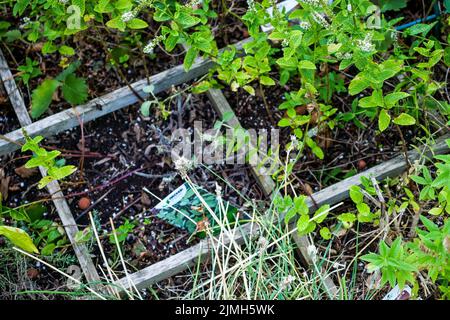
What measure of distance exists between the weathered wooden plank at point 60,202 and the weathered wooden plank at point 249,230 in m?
0.16

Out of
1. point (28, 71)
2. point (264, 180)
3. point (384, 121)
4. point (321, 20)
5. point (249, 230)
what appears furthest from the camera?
point (28, 71)

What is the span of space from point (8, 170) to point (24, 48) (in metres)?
0.60

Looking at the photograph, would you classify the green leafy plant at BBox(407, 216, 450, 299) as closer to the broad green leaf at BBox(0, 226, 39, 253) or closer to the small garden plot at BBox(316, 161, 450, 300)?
the small garden plot at BBox(316, 161, 450, 300)

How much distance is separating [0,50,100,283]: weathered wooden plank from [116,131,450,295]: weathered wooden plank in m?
0.16

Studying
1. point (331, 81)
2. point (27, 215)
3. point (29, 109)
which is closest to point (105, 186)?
point (27, 215)

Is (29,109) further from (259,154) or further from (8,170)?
(259,154)

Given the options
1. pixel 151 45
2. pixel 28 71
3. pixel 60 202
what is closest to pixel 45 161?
pixel 60 202

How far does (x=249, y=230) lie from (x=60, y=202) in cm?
80

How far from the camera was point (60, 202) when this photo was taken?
252 cm

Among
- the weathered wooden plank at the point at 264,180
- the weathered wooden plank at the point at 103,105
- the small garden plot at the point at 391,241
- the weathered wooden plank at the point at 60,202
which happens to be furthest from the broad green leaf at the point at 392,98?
the weathered wooden plank at the point at 60,202

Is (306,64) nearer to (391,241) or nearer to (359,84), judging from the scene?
(359,84)

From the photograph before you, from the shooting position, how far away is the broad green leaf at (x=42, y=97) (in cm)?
260

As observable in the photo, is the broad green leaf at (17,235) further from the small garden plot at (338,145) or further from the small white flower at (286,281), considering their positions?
the small garden plot at (338,145)
